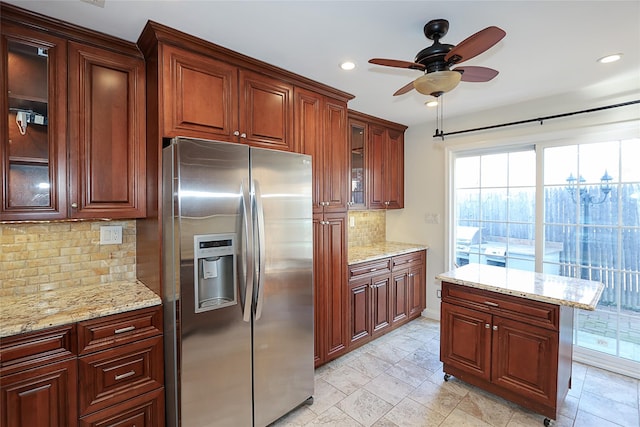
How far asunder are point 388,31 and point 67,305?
7.92ft

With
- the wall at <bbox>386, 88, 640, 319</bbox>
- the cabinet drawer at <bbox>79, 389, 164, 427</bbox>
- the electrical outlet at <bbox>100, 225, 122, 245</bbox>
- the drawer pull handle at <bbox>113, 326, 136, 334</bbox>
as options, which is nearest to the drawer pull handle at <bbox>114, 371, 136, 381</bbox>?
the cabinet drawer at <bbox>79, 389, 164, 427</bbox>

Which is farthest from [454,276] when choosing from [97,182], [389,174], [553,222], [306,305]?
[97,182]

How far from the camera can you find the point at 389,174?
398 centimetres

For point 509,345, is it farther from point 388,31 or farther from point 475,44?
point 388,31

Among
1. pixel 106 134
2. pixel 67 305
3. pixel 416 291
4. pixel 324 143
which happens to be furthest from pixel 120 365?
pixel 416 291

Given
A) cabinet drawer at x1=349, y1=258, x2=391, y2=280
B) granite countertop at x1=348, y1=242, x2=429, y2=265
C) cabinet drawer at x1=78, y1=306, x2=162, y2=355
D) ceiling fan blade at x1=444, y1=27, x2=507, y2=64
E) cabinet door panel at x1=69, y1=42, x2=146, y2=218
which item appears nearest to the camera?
ceiling fan blade at x1=444, y1=27, x2=507, y2=64

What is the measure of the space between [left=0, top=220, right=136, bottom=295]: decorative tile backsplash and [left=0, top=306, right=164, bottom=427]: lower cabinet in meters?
0.60

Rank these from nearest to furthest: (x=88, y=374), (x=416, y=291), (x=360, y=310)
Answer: (x=88, y=374), (x=360, y=310), (x=416, y=291)

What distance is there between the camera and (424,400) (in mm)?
2377

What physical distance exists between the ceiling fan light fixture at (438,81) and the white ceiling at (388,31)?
14.4 inches

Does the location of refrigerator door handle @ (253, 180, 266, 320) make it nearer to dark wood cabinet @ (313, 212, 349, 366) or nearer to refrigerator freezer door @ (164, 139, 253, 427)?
refrigerator freezer door @ (164, 139, 253, 427)

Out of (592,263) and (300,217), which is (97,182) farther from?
(592,263)

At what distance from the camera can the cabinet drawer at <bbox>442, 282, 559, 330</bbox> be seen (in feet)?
6.76

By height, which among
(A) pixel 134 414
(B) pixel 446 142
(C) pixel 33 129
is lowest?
(A) pixel 134 414
